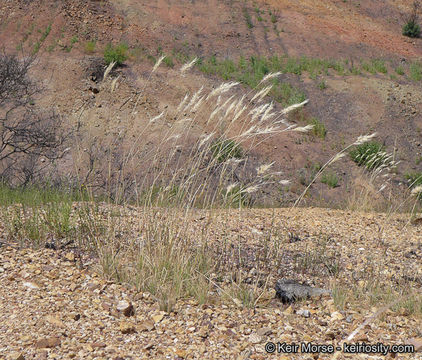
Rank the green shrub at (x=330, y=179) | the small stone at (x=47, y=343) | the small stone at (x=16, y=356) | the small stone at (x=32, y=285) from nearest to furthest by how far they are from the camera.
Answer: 1. the small stone at (x=16, y=356)
2. the small stone at (x=47, y=343)
3. the small stone at (x=32, y=285)
4. the green shrub at (x=330, y=179)

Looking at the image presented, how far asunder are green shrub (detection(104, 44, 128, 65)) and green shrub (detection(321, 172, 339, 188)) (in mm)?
8521

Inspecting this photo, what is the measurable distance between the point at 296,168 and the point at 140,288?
11.0 meters

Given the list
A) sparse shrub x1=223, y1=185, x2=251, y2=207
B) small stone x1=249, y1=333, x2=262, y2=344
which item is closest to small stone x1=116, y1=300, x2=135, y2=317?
small stone x1=249, y1=333, x2=262, y2=344

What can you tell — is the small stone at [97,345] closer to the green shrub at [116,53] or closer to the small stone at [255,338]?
the small stone at [255,338]

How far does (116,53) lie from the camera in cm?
1673

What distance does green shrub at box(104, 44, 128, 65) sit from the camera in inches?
648

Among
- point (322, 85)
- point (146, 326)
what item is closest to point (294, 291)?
point (146, 326)

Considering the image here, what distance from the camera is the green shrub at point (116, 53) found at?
1645 centimetres

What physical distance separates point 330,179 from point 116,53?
910cm

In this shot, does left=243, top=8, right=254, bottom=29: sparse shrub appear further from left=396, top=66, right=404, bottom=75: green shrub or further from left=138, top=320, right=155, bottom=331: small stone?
left=138, top=320, right=155, bottom=331: small stone

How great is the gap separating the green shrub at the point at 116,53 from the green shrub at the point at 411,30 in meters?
15.3

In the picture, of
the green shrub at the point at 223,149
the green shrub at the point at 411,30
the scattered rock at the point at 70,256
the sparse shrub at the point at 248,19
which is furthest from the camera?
the green shrub at the point at 411,30

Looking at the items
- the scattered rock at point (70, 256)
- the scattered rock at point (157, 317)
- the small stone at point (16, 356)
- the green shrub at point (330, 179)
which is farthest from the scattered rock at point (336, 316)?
the green shrub at point (330, 179)

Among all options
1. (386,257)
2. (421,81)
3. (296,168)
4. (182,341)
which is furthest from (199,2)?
(182,341)
